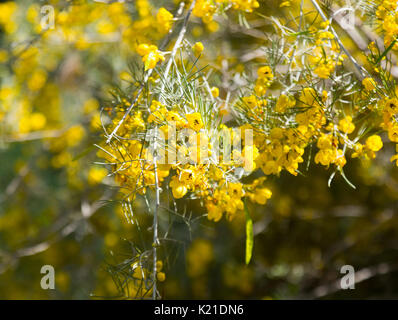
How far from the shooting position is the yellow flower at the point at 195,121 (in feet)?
2.78

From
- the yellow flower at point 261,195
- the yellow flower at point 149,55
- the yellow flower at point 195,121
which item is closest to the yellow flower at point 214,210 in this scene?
the yellow flower at point 261,195

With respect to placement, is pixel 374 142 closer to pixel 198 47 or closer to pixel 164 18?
pixel 198 47

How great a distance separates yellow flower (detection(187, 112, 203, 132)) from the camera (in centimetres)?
85

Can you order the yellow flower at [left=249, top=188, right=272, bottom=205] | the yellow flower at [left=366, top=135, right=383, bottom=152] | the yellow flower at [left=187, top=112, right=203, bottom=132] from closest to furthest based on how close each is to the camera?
the yellow flower at [left=187, top=112, right=203, bottom=132] → the yellow flower at [left=366, top=135, right=383, bottom=152] → the yellow flower at [left=249, top=188, right=272, bottom=205]

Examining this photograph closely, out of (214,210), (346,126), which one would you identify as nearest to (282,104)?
(346,126)

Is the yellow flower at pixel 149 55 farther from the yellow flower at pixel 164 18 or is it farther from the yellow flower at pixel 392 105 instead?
the yellow flower at pixel 392 105

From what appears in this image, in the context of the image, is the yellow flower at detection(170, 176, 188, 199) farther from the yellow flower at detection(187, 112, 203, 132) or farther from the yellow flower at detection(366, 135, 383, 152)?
the yellow flower at detection(366, 135, 383, 152)

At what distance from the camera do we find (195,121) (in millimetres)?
854

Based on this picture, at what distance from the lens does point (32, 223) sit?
129 inches

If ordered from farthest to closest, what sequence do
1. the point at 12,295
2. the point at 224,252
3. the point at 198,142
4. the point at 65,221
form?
the point at 12,295 < the point at 224,252 < the point at 65,221 < the point at 198,142

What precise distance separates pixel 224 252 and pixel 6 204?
71.6 inches

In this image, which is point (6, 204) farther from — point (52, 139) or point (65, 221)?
point (65, 221)

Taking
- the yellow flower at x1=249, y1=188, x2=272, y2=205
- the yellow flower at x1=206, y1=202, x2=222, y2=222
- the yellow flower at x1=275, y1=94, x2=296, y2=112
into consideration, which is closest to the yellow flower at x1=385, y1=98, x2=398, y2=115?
the yellow flower at x1=275, y1=94, x2=296, y2=112

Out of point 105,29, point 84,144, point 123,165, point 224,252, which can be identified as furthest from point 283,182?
point 123,165
